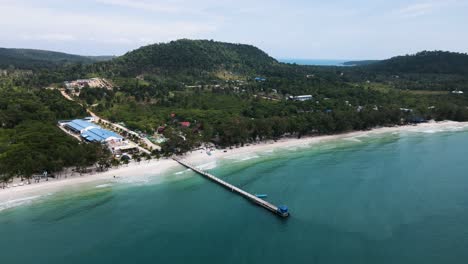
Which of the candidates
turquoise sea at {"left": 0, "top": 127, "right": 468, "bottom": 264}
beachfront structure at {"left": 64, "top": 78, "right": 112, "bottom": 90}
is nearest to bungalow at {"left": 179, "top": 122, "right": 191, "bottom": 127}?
turquoise sea at {"left": 0, "top": 127, "right": 468, "bottom": 264}

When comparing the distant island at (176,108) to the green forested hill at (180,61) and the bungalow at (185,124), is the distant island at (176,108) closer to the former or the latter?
the bungalow at (185,124)

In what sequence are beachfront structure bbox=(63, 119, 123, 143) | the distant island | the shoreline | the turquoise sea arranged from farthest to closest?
beachfront structure bbox=(63, 119, 123, 143)
the distant island
the shoreline
the turquoise sea

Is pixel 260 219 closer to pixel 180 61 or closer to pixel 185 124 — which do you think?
pixel 185 124

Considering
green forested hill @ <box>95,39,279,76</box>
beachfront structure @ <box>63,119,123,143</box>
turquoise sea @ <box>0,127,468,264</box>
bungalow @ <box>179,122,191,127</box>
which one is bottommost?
turquoise sea @ <box>0,127,468,264</box>

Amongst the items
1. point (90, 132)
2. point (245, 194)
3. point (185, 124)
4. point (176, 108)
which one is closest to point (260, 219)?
point (245, 194)

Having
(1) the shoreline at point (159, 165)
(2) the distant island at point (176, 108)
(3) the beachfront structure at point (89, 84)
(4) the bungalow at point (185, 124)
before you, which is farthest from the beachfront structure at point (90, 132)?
(3) the beachfront structure at point (89, 84)

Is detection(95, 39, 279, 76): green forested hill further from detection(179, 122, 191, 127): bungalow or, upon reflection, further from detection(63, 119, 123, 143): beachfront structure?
detection(179, 122, 191, 127): bungalow

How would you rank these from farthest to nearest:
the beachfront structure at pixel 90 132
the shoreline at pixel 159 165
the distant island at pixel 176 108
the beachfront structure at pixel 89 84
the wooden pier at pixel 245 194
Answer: the beachfront structure at pixel 89 84, the beachfront structure at pixel 90 132, the distant island at pixel 176 108, the shoreline at pixel 159 165, the wooden pier at pixel 245 194
